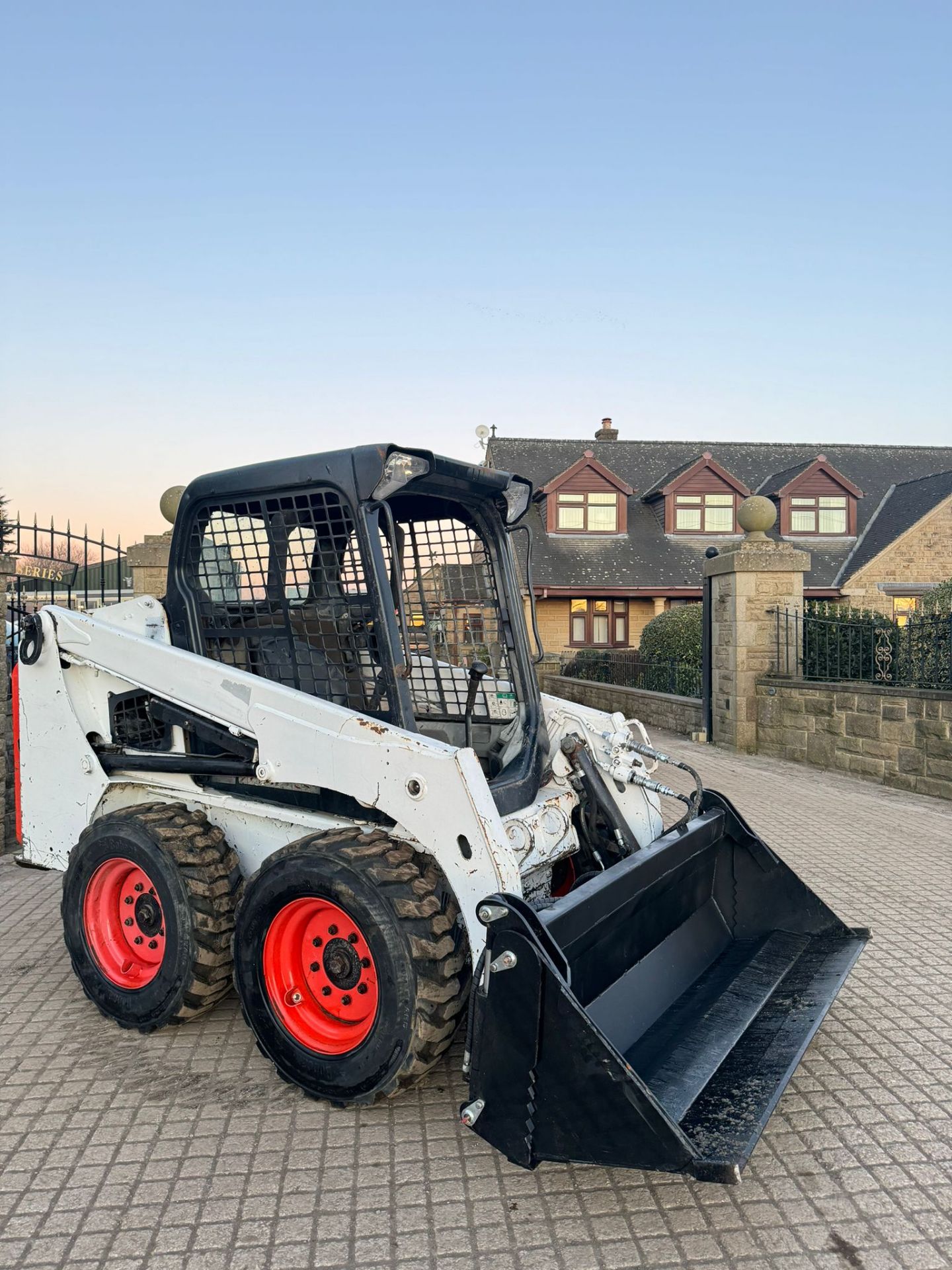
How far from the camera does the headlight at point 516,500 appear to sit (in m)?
4.19

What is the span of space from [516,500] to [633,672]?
1289cm

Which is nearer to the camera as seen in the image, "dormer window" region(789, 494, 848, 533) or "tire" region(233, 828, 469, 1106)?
"tire" region(233, 828, 469, 1106)

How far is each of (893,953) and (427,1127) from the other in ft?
9.42

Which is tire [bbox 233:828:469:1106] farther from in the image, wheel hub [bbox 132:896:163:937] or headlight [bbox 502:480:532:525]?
headlight [bbox 502:480:532:525]

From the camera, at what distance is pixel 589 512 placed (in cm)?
2584

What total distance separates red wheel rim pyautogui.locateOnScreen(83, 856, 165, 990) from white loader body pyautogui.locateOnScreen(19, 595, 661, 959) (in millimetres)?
350

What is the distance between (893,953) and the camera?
4.75 meters

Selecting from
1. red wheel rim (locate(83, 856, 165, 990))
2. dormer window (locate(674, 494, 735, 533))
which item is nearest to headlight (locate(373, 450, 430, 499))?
red wheel rim (locate(83, 856, 165, 990))

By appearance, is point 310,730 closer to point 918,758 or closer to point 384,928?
point 384,928

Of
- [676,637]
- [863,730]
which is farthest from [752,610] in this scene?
[676,637]

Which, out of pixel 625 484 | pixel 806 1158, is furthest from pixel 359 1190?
pixel 625 484

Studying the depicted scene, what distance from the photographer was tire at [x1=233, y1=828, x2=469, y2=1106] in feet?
9.67

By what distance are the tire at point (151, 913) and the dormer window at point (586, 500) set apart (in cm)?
2208

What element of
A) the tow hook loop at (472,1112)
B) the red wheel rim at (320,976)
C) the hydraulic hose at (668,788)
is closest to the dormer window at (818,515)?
the hydraulic hose at (668,788)
